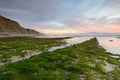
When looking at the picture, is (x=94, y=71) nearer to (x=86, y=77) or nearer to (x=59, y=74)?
(x=86, y=77)

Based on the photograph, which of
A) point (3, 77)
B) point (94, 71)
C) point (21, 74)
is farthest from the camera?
point (94, 71)

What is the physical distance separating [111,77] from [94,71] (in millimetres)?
1487

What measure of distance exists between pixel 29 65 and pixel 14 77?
250 centimetres

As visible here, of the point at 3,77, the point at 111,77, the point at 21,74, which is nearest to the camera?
the point at 3,77

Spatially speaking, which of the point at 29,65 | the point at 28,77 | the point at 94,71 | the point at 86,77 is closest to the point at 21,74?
the point at 28,77

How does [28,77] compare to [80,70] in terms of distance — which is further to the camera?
[80,70]

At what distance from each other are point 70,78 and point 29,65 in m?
3.42

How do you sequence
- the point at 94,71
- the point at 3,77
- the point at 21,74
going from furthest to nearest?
the point at 94,71, the point at 21,74, the point at 3,77

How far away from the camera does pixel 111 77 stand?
1316 cm

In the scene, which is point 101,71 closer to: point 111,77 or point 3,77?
point 111,77

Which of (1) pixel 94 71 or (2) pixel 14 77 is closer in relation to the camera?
(2) pixel 14 77

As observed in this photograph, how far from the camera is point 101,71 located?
563 inches

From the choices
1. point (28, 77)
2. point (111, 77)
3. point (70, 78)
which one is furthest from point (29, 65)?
point (111, 77)

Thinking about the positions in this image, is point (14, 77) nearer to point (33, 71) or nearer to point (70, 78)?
point (33, 71)
